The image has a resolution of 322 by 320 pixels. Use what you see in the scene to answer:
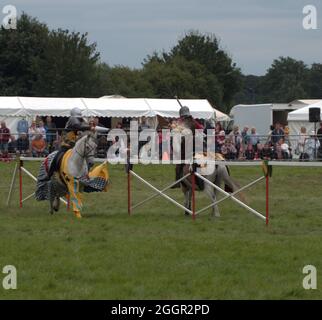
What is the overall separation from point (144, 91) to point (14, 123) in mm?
39050

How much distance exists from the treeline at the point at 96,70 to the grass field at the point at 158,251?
44.4 m

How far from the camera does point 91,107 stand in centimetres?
3334

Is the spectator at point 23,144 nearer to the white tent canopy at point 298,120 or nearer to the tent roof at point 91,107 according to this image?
the tent roof at point 91,107

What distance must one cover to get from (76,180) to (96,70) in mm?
49194

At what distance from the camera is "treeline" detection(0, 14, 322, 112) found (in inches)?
2406

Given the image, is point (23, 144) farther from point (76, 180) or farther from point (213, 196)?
point (213, 196)

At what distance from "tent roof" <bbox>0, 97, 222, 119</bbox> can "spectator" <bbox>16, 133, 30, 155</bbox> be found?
18.2 ft

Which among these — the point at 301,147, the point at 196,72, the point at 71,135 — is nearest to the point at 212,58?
the point at 196,72

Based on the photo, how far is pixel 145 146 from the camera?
25391 mm

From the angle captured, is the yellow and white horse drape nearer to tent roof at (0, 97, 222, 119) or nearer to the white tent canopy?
tent roof at (0, 97, 222, 119)

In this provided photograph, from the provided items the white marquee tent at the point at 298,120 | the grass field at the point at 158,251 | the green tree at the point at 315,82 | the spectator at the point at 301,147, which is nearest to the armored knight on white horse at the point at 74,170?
the grass field at the point at 158,251

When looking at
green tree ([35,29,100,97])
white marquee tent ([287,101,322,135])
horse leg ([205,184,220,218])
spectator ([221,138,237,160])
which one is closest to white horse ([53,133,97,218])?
horse leg ([205,184,220,218])
